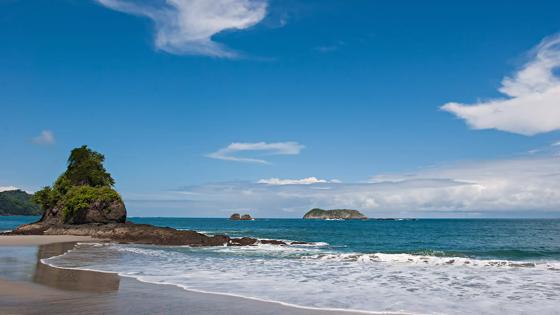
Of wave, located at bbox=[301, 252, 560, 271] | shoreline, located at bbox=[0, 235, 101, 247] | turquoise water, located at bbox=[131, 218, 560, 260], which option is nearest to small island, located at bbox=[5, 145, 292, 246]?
shoreline, located at bbox=[0, 235, 101, 247]

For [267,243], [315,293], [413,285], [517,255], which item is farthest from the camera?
[267,243]

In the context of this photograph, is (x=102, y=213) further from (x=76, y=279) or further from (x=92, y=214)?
(x=76, y=279)

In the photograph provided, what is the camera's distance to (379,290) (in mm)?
16719

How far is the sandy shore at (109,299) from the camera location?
11.9m

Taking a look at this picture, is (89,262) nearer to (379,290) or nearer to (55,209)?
(379,290)

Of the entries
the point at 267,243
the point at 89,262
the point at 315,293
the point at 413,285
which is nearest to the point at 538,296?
the point at 413,285

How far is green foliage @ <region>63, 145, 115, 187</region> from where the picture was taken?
67.1 metres

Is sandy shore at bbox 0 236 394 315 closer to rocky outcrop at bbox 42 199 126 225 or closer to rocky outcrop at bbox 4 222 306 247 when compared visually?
rocky outcrop at bbox 4 222 306 247

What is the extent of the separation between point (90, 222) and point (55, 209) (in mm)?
9319

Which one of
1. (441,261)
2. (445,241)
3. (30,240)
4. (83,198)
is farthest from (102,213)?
(445,241)

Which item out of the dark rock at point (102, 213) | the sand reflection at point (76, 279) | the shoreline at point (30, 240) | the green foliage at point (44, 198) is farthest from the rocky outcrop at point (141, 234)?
the sand reflection at point (76, 279)

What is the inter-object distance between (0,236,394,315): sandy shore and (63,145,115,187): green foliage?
171ft

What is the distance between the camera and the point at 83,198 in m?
58.7

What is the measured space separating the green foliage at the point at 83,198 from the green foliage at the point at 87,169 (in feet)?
18.3
